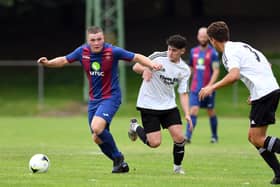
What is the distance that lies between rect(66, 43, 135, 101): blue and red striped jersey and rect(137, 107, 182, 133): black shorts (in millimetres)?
703

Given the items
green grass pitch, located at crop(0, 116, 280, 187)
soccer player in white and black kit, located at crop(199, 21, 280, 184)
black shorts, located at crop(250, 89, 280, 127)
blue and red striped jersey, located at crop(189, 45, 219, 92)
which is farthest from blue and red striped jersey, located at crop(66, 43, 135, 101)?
blue and red striped jersey, located at crop(189, 45, 219, 92)

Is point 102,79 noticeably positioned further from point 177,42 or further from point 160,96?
point 177,42

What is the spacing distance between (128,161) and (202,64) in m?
5.42

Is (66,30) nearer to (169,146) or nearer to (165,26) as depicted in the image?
(165,26)

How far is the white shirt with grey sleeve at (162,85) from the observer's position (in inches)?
500

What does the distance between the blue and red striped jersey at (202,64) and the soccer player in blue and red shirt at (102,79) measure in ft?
22.4

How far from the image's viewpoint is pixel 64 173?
39.5ft

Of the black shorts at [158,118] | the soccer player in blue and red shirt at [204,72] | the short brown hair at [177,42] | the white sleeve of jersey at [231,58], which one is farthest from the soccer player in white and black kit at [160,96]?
the soccer player in blue and red shirt at [204,72]

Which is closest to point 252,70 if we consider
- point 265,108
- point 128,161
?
point 265,108

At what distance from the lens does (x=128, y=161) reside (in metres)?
14.2

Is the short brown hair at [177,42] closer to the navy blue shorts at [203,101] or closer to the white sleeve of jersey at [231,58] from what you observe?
the white sleeve of jersey at [231,58]

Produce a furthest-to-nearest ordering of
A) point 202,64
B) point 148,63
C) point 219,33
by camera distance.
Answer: point 202,64
point 148,63
point 219,33

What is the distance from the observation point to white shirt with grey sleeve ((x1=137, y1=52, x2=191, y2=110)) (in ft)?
41.7

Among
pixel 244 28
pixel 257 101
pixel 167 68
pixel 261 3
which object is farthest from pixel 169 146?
pixel 261 3
